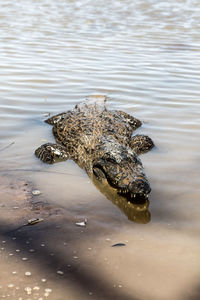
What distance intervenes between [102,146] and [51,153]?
773mm

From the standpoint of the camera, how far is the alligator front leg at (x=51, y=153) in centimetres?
545

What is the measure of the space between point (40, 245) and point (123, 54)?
31.3ft

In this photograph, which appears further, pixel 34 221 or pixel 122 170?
pixel 122 170

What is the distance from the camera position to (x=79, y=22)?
688 inches

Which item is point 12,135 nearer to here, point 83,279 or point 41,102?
point 41,102

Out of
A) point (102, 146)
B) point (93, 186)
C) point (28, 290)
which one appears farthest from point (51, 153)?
point (28, 290)

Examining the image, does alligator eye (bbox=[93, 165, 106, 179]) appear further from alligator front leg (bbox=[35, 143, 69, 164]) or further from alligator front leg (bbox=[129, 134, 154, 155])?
alligator front leg (bbox=[129, 134, 154, 155])

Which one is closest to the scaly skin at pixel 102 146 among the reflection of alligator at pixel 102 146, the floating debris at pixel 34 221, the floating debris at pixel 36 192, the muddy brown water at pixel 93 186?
the reflection of alligator at pixel 102 146

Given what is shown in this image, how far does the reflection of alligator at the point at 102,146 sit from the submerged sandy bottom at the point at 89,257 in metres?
0.50

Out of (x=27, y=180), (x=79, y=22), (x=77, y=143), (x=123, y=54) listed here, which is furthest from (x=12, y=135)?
(x=79, y=22)

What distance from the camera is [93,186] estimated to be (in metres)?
4.89

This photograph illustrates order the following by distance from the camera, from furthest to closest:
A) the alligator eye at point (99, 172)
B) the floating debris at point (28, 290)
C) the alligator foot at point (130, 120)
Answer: the alligator foot at point (130, 120), the alligator eye at point (99, 172), the floating debris at point (28, 290)

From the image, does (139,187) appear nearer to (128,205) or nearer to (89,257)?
(128,205)

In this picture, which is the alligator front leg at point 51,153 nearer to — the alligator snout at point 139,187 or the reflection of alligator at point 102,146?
the reflection of alligator at point 102,146
